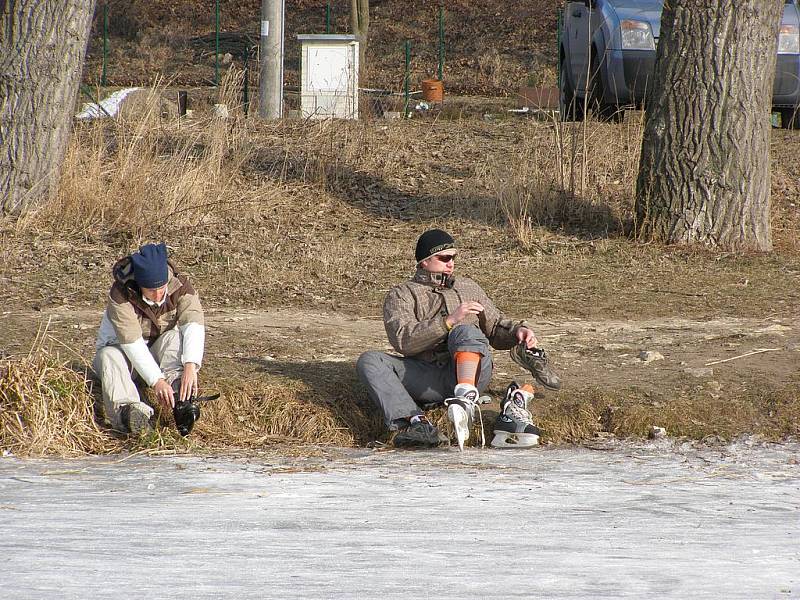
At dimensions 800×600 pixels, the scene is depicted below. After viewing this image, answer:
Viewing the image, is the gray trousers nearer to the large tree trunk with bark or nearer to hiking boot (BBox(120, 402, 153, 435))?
hiking boot (BBox(120, 402, 153, 435))

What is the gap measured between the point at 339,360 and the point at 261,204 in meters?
4.63

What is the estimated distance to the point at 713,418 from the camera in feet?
20.0

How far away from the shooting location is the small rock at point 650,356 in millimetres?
6945

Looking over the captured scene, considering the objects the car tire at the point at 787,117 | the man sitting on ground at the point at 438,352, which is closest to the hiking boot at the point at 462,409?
the man sitting on ground at the point at 438,352

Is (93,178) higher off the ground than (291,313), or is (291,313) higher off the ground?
(93,178)

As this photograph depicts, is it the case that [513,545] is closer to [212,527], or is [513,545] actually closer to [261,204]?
[212,527]

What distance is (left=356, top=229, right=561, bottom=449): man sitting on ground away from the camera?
231 inches

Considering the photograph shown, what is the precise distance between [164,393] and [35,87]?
534 centimetres

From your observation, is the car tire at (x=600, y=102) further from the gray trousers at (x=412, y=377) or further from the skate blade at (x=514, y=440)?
the skate blade at (x=514, y=440)

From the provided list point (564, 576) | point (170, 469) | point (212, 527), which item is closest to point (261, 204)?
point (170, 469)

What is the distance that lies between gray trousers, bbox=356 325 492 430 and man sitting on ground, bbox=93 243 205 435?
0.94 meters

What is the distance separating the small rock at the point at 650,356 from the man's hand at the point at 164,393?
293 cm

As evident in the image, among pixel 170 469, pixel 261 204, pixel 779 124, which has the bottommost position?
pixel 170 469

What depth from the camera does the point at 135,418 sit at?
583 centimetres
